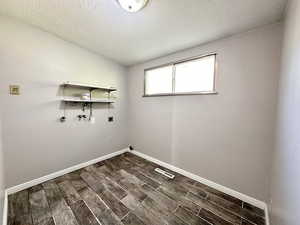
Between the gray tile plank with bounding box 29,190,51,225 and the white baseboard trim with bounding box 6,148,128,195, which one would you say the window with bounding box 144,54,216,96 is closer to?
the white baseboard trim with bounding box 6,148,128,195

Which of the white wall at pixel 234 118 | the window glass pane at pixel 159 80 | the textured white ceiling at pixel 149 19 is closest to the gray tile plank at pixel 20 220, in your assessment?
the white wall at pixel 234 118

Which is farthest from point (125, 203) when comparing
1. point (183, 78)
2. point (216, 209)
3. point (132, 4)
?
point (132, 4)

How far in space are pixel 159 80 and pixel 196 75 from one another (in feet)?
2.63

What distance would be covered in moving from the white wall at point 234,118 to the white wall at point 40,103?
5.55ft

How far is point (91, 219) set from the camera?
A: 4.42 ft

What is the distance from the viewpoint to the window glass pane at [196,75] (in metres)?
1.89

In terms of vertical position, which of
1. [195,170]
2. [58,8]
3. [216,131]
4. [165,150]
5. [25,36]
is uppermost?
[58,8]

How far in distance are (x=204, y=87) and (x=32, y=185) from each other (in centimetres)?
311

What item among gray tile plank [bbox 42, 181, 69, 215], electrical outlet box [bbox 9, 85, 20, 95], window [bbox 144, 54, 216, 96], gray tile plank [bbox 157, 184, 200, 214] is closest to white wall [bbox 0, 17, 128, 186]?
electrical outlet box [bbox 9, 85, 20, 95]

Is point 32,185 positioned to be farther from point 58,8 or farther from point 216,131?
point 216,131

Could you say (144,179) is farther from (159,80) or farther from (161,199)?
(159,80)

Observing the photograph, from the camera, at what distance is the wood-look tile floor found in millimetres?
1350

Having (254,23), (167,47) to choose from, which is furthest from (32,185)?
(254,23)

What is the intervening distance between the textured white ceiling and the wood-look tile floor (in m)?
2.28
